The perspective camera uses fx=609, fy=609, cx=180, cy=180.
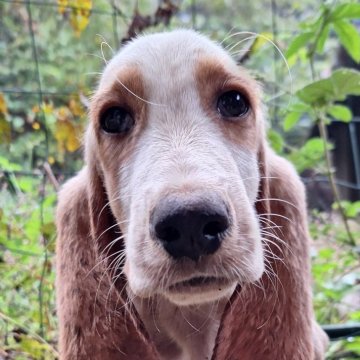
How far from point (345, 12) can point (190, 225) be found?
4.42 ft

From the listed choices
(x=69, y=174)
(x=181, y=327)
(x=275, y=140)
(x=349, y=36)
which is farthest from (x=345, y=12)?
(x=69, y=174)

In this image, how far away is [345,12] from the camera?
7.36 feet

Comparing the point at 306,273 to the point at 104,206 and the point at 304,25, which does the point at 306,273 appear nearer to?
the point at 104,206

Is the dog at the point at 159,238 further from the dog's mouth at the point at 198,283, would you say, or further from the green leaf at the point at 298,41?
the green leaf at the point at 298,41

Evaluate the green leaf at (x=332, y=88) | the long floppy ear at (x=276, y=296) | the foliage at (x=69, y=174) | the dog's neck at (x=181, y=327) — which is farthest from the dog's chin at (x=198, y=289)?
the green leaf at (x=332, y=88)

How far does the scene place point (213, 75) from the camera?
1.68m

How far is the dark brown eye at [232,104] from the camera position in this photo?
1705mm

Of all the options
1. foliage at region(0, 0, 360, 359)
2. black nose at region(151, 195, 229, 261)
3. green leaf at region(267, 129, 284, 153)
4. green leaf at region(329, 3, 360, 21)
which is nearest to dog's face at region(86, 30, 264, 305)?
black nose at region(151, 195, 229, 261)

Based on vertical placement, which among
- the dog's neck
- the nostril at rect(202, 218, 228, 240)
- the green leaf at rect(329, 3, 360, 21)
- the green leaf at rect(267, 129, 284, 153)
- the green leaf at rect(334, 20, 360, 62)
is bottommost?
the dog's neck

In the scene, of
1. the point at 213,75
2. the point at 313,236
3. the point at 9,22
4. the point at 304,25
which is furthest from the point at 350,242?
the point at 9,22

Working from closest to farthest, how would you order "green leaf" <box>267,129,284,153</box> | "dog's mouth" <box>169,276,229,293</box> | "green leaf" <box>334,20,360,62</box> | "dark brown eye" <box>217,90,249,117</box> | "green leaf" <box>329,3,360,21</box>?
"dog's mouth" <box>169,276,229,293</box>, "dark brown eye" <box>217,90,249,117</box>, "green leaf" <box>329,3,360,21</box>, "green leaf" <box>334,20,360,62</box>, "green leaf" <box>267,129,284,153</box>

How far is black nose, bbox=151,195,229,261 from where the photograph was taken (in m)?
1.26

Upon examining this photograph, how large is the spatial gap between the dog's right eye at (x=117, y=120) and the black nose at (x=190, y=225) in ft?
1.54

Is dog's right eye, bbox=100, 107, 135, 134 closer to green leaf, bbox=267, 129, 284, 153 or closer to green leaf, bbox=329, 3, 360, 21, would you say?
green leaf, bbox=329, 3, 360, 21
